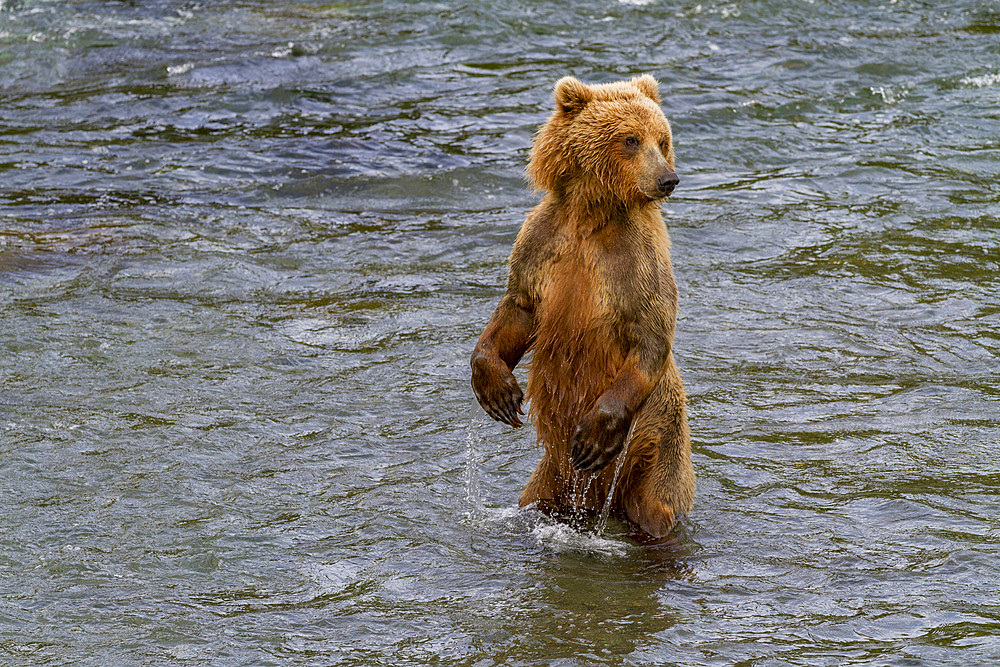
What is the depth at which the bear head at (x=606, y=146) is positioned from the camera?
4.62 metres

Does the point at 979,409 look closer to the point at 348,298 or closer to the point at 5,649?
the point at 348,298

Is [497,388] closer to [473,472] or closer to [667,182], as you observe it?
[473,472]

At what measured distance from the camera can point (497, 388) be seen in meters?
4.94

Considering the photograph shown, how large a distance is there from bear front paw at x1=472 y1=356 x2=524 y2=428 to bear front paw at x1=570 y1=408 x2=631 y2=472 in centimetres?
33

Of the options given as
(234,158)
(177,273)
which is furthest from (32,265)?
(234,158)

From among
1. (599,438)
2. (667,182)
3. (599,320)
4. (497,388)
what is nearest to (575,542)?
(599,438)

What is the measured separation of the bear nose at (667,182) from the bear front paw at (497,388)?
3.24 feet

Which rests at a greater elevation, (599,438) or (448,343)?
(599,438)

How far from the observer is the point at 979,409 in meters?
6.32

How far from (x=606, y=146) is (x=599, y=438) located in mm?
1119

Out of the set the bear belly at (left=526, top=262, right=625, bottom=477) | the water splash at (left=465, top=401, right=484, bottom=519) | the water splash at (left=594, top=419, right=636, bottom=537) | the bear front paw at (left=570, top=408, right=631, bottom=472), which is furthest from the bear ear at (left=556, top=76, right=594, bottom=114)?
the water splash at (left=465, top=401, right=484, bottom=519)

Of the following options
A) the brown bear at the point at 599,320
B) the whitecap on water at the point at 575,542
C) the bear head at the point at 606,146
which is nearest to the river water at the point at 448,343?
the whitecap on water at the point at 575,542

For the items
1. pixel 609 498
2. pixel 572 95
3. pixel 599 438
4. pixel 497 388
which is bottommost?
pixel 609 498

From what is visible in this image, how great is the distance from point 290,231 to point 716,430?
159 inches
